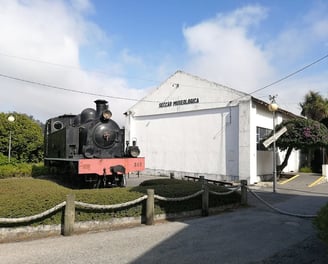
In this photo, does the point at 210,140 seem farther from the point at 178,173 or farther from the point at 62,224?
the point at 62,224

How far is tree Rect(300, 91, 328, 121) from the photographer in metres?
31.1

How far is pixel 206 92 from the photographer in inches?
819

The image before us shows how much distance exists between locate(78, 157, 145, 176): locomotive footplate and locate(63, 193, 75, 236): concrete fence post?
4.43m

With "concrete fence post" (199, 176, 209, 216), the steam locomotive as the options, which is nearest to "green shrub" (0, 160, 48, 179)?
the steam locomotive

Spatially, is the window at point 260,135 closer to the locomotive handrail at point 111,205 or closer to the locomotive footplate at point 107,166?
the locomotive footplate at point 107,166

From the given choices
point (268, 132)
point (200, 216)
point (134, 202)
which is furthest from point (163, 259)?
point (268, 132)

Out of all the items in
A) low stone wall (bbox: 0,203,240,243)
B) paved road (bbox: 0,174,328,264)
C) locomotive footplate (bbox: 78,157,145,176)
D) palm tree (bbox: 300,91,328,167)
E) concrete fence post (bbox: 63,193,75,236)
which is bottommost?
paved road (bbox: 0,174,328,264)

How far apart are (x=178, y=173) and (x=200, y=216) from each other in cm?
1245

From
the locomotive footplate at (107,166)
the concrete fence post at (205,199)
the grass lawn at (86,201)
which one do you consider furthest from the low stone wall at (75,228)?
the locomotive footplate at (107,166)

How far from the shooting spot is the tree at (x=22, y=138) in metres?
28.6

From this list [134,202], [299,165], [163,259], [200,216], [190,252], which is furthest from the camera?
[299,165]

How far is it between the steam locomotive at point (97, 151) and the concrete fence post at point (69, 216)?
4447mm

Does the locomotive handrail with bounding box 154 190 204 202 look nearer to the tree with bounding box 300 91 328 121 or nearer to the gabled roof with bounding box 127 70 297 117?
the gabled roof with bounding box 127 70 297 117

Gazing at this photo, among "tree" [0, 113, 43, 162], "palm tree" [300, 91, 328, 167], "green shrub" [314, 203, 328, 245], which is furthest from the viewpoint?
"palm tree" [300, 91, 328, 167]
